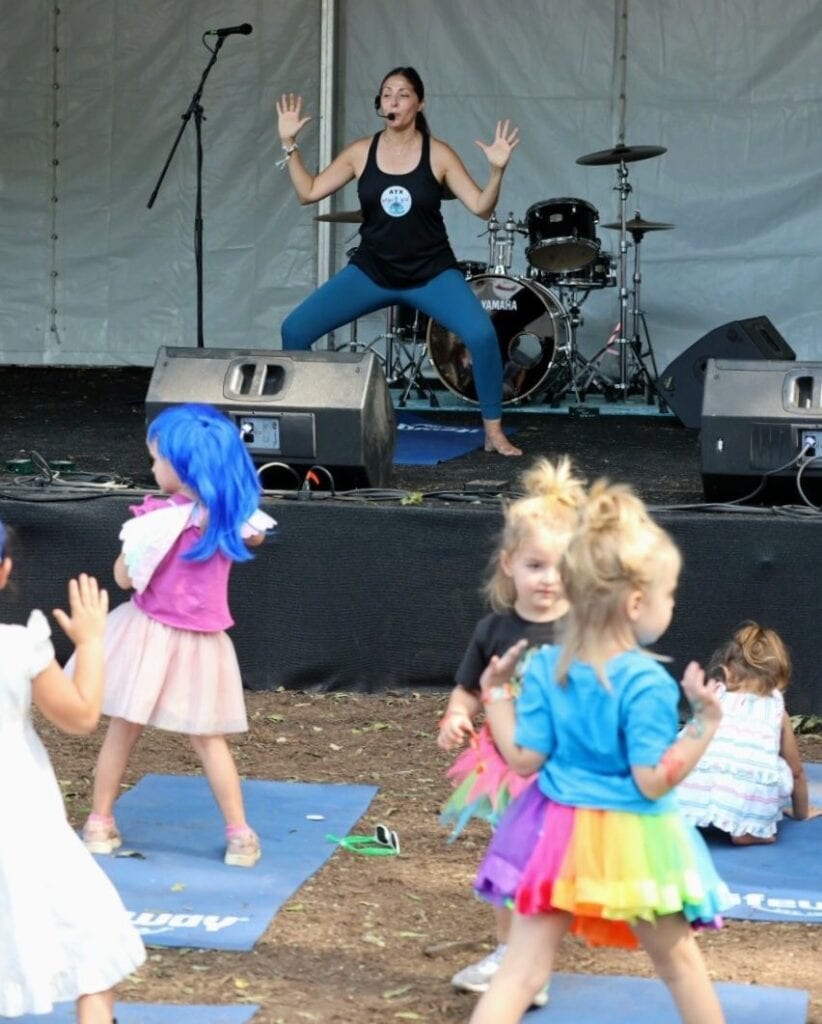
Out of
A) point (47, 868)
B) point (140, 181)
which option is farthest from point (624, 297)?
point (47, 868)

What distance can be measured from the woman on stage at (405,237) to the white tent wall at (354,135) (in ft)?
13.8

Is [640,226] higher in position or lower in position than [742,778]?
higher

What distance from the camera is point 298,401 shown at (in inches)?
256

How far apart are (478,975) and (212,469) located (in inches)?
53.6

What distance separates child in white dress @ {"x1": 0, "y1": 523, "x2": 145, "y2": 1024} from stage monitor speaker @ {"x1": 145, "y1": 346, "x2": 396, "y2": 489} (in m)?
3.60

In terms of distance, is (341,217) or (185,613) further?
(341,217)

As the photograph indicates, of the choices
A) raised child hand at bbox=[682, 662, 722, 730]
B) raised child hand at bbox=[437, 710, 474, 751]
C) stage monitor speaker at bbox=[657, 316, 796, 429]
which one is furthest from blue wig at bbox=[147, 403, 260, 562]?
stage monitor speaker at bbox=[657, 316, 796, 429]

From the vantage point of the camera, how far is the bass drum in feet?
34.8

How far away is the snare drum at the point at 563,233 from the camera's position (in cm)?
1069

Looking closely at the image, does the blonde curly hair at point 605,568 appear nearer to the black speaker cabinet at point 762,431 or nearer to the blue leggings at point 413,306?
the black speaker cabinet at point 762,431

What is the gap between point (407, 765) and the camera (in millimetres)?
5172

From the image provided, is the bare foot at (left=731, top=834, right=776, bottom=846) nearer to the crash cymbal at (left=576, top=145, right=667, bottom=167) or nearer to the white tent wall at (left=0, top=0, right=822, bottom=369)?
the crash cymbal at (left=576, top=145, right=667, bottom=167)

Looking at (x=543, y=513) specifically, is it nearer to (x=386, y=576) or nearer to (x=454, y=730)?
(x=454, y=730)

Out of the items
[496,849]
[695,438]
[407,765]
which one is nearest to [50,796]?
[496,849]
